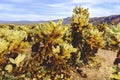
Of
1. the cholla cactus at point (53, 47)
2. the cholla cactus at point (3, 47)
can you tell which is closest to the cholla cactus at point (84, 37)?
the cholla cactus at point (53, 47)

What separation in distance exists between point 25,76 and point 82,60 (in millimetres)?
4910

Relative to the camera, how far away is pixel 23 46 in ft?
38.4

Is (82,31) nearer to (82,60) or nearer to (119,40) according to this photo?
(82,60)

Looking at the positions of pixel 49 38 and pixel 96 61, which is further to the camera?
pixel 96 61

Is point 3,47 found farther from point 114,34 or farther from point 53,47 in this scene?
point 114,34

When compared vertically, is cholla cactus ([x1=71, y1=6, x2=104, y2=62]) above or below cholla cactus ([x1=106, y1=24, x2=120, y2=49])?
below

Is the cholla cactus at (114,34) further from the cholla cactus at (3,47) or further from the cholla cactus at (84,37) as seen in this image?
the cholla cactus at (84,37)

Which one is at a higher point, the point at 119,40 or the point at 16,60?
the point at 119,40

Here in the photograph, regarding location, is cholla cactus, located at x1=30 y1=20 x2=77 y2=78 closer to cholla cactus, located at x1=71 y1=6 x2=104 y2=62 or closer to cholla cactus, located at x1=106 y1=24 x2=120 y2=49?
cholla cactus, located at x1=71 y1=6 x2=104 y2=62

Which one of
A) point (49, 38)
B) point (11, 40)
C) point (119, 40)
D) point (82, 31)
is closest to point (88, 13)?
point (82, 31)

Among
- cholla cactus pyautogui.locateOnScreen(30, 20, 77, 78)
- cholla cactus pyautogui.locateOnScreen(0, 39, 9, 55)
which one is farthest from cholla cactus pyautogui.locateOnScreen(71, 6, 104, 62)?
cholla cactus pyautogui.locateOnScreen(0, 39, 9, 55)

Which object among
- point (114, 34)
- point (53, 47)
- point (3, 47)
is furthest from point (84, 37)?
point (114, 34)

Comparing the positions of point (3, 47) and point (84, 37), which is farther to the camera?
point (84, 37)

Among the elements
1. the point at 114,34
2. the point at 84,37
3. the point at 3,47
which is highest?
the point at 114,34
